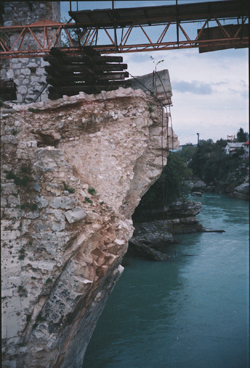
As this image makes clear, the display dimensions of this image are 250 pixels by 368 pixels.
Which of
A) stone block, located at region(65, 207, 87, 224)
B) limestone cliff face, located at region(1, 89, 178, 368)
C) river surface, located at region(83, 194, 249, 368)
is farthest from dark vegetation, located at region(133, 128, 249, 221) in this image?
stone block, located at region(65, 207, 87, 224)

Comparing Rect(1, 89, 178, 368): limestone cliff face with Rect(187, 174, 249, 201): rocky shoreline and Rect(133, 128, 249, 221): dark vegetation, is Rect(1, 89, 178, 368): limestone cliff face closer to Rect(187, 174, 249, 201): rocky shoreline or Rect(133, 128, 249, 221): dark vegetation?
Rect(133, 128, 249, 221): dark vegetation

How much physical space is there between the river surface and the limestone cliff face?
2.66 meters

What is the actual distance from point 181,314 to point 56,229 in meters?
7.50

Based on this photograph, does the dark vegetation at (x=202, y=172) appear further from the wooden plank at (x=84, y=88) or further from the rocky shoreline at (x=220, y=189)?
the wooden plank at (x=84, y=88)

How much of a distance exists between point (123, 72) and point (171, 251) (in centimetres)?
1200

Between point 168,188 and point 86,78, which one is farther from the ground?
point 86,78

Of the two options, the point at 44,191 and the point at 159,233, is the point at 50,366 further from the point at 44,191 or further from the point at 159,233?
the point at 159,233

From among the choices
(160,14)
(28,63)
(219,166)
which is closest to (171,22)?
(160,14)

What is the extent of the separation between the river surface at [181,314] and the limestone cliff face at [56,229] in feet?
8.72

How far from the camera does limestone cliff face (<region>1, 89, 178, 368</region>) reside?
562cm

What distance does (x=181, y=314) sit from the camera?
1149cm

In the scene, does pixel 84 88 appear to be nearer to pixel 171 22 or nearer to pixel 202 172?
pixel 171 22

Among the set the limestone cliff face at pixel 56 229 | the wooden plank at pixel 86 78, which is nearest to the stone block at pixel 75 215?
the limestone cliff face at pixel 56 229

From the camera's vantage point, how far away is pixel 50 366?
586cm
